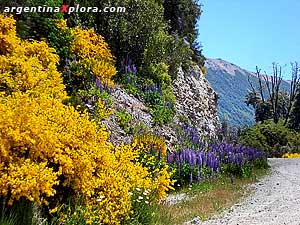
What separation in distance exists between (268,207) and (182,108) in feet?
28.2

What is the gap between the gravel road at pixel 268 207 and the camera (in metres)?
6.43

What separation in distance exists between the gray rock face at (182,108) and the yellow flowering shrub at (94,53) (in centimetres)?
56

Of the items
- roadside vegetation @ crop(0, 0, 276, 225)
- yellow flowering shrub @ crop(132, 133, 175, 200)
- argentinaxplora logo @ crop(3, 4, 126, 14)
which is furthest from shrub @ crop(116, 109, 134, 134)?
argentinaxplora logo @ crop(3, 4, 126, 14)

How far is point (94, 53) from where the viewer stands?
12.0 meters

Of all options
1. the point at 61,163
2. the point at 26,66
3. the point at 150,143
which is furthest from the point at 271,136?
the point at 61,163

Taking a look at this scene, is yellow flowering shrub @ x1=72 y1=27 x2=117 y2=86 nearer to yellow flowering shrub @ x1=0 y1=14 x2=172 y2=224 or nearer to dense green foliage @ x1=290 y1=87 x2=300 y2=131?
yellow flowering shrub @ x1=0 y1=14 x2=172 y2=224

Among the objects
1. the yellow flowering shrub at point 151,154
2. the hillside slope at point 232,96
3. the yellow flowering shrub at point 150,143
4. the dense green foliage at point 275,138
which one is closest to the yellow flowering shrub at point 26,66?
the yellow flowering shrub at point 151,154

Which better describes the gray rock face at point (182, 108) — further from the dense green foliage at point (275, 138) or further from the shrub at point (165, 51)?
the dense green foliage at point (275, 138)

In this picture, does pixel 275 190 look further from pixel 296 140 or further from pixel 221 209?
pixel 296 140

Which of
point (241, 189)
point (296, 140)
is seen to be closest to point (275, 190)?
point (241, 189)

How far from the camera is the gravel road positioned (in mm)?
6430

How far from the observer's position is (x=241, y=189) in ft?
32.7

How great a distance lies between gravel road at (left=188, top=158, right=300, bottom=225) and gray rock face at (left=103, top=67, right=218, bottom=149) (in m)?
2.86

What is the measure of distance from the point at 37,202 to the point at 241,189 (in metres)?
6.33
